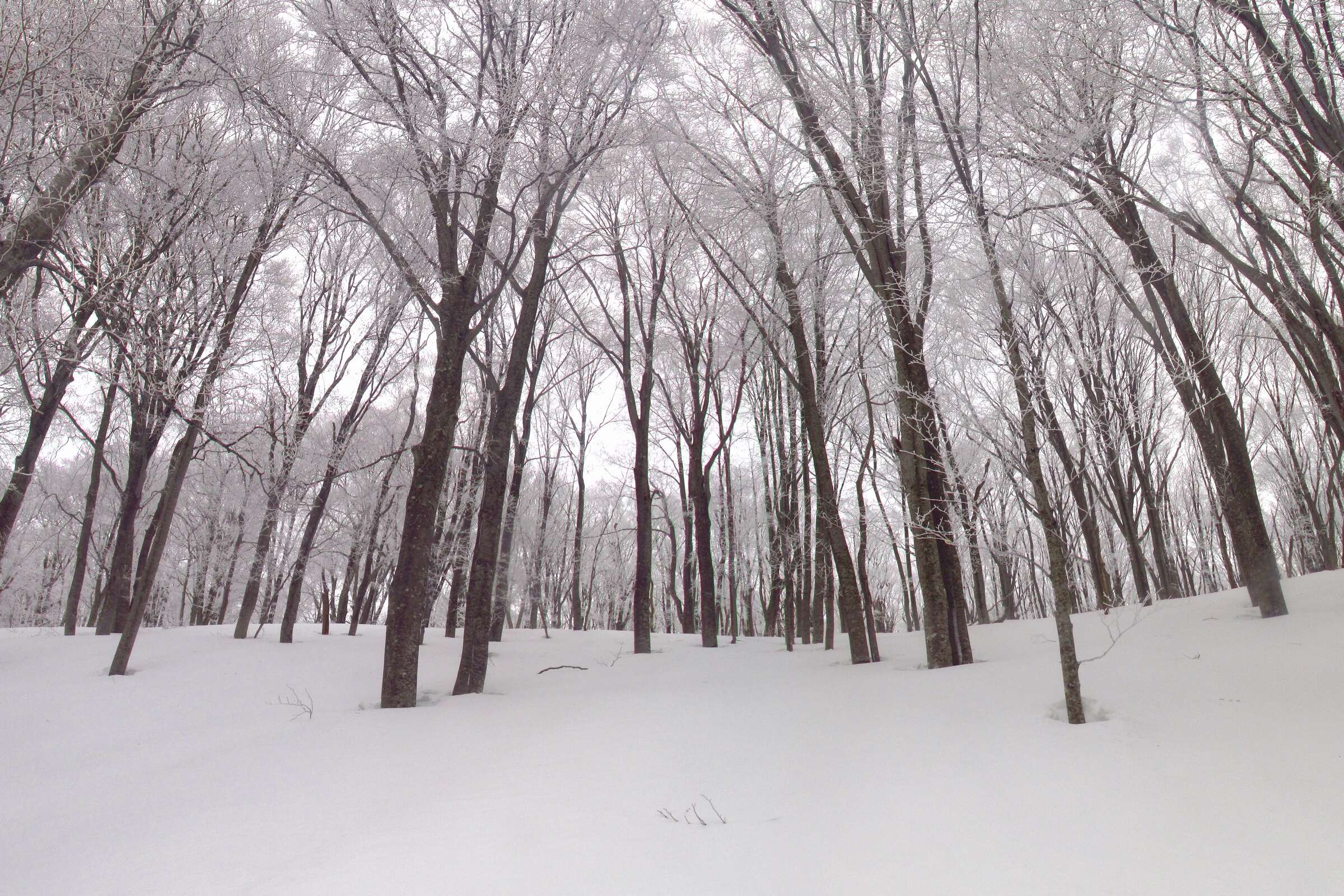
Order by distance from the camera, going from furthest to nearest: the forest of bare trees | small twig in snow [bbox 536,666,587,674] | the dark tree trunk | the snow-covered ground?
1. the dark tree trunk
2. small twig in snow [bbox 536,666,587,674]
3. the forest of bare trees
4. the snow-covered ground

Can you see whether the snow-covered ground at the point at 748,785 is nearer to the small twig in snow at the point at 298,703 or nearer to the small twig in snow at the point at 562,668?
the small twig in snow at the point at 298,703

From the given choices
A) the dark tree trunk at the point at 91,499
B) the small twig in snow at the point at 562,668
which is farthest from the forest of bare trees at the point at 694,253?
the small twig in snow at the point at 562,668

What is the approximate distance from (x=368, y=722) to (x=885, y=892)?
422cm

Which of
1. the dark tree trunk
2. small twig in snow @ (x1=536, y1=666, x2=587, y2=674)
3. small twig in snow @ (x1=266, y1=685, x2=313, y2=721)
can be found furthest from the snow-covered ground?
the dark tree trunk

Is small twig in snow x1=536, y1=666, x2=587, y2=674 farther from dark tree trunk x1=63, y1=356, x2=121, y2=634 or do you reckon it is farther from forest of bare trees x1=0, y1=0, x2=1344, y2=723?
dark tree trunk x1=63, y1=356, x2=121, y2=634

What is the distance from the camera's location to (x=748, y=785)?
3.16 meters

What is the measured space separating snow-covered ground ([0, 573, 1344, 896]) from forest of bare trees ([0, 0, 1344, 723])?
0.83 m

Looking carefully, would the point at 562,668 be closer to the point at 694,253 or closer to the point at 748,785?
the point at 748,785

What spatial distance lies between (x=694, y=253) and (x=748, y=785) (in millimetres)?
10123

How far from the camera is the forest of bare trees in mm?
4402

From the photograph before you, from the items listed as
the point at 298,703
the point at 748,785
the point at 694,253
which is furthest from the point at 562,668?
the point at 694,253

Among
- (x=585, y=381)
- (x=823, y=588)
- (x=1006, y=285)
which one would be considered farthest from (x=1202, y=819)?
(x=585, y=381)

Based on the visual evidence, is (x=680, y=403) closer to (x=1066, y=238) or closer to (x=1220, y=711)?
(x=1066, y=238)

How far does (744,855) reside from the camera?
2.37 meters
